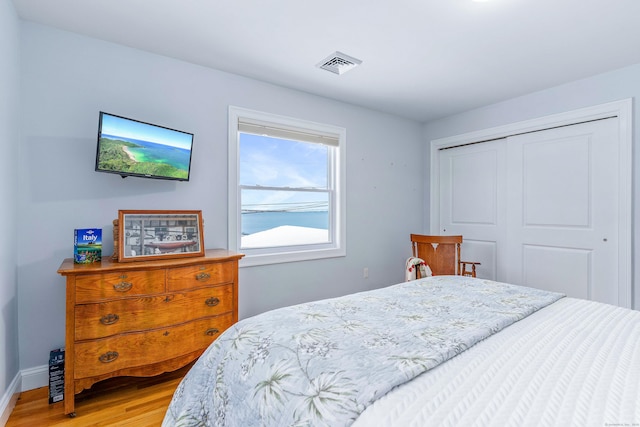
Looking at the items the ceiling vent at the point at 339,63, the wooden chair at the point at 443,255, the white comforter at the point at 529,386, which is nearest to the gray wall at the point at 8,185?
the ceiling vent at the point at 339,63

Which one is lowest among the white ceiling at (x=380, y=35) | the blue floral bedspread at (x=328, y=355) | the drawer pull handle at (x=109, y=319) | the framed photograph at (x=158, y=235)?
the drawer pull handle at (x=109, y=319)

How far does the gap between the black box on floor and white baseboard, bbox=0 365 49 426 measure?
19 cm

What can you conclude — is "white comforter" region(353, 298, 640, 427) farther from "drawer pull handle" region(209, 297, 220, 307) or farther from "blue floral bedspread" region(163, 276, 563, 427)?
"drawer pull handle" region(209, 297, 220, 307)

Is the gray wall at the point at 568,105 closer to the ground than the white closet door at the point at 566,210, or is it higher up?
higher up

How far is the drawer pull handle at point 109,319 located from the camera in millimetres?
1868

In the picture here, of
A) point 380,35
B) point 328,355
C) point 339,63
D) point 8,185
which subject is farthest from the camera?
point 339,63

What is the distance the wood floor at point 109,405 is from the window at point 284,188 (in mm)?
1131

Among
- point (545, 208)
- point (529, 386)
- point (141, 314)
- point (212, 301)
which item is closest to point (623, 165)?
point (545, 208)

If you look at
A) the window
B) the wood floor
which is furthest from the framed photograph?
the wood floor

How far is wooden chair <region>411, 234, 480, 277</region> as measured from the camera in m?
3.44

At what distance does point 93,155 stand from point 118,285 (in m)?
0.99

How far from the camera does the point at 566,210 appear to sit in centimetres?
305

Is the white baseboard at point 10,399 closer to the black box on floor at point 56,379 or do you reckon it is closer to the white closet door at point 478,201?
the black box on floor at point 56,379

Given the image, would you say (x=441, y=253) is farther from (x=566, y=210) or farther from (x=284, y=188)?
(x=284, y=188)
